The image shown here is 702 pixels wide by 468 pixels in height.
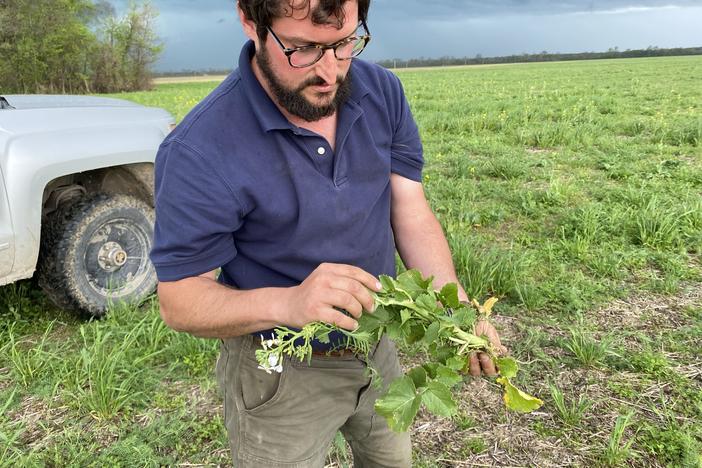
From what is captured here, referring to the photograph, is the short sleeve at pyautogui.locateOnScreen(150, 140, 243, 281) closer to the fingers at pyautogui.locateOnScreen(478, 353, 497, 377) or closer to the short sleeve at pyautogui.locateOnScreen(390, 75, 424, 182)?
the short sleeve at pyautogui.locateOnScreen(390, 75, 424, 182)

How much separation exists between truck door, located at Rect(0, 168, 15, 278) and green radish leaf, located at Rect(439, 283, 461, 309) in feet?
8.79

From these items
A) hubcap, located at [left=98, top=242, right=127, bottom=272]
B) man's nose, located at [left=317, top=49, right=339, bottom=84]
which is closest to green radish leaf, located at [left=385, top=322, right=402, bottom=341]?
man's nose, located at [left=317, top=49, right=339, bottom=84]

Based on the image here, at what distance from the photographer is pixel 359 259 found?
1692mm

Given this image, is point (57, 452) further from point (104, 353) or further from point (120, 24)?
point (120, 24)

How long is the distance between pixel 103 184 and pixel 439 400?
3496 millimetres

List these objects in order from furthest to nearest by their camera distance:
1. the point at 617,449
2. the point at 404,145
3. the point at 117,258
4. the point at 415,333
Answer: the point at 117,258, the point at 617,449, the point at 404,145, the point at 415,333

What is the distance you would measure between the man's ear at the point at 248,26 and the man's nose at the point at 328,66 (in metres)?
0.21

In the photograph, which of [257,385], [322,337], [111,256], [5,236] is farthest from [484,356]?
[111,256]

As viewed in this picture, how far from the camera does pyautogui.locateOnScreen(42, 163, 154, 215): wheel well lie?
361 centimetres

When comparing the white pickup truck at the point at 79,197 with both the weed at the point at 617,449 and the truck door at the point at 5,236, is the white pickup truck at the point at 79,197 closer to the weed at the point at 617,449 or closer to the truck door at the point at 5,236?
the truck door at the point at 5,236

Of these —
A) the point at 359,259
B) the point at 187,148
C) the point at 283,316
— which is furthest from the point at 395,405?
the point at 187,148

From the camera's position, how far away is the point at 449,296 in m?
1.39

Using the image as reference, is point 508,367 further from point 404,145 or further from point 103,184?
point 103,184

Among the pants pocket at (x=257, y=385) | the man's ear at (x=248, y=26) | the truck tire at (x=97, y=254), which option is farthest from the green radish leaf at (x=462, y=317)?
the truck tire at (x=97, y=254)
